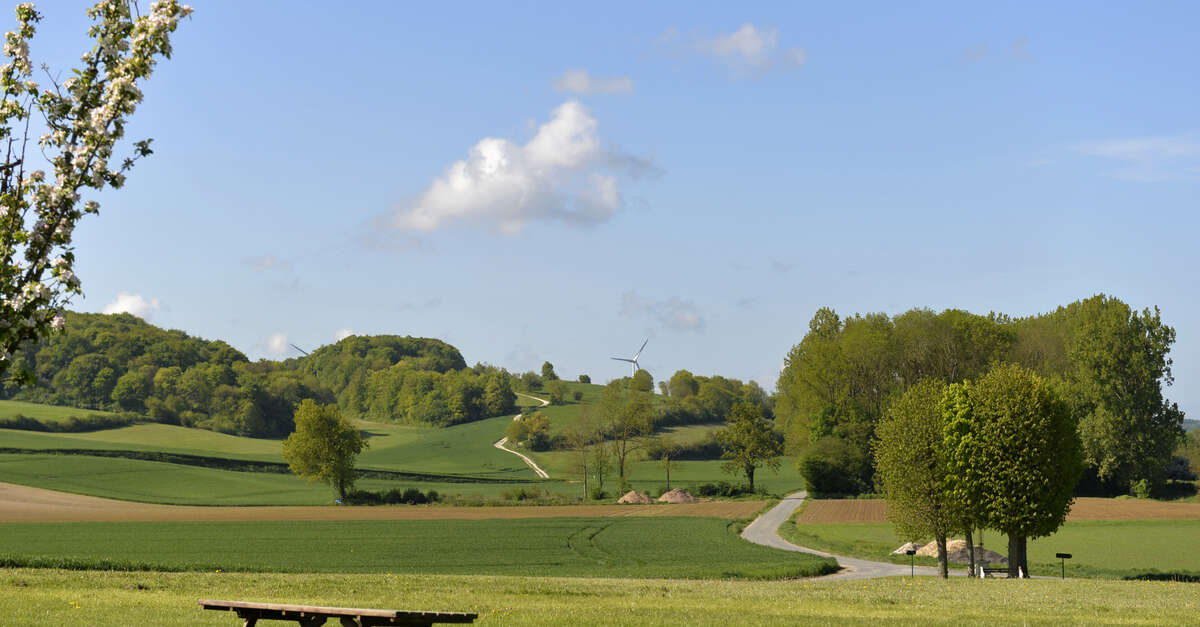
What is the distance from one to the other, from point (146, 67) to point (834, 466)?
10411cm

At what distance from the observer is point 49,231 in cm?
1083

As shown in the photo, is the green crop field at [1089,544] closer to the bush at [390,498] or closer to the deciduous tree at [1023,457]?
the deciduous tree at [1023,457]

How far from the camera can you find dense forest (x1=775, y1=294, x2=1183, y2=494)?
103 metres

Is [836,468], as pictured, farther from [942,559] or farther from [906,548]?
[942,559]

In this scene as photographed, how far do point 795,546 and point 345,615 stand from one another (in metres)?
59.7

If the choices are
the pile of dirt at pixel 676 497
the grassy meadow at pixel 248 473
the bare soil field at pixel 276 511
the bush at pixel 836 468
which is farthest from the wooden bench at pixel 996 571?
the grassy meadow at pixel 248 473

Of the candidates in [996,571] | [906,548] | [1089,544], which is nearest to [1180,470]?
[1089,544]

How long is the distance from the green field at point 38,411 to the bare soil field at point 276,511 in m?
65.2

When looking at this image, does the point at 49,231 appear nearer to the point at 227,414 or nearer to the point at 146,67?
the point at 146,67

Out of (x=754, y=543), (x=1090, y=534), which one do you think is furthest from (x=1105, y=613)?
(x=1090, y=534)

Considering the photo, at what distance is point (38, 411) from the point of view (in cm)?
16725

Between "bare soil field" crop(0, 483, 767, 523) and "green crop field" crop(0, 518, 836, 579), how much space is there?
5.96m

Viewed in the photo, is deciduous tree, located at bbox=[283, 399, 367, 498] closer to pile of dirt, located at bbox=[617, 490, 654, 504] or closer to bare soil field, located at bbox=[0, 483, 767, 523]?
bare soil field, located at bbox=[0, 483, 767, 523]

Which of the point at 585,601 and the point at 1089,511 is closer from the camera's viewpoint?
the point at 585,601
